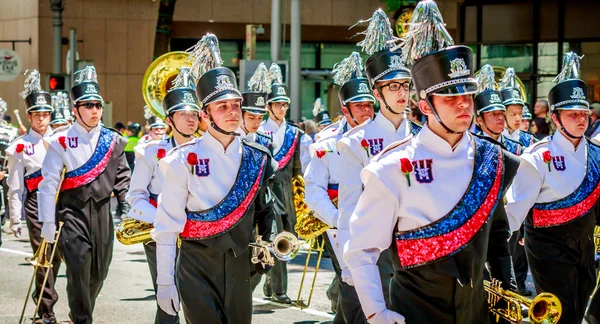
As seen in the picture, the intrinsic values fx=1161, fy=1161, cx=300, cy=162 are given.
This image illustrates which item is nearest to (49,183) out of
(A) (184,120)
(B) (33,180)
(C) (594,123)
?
(A) (184,120)

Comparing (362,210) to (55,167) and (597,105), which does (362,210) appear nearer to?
(55,167)

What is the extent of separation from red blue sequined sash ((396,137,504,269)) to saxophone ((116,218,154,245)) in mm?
4450

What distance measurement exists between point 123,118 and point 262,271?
1062 inches

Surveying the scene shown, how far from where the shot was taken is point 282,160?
44.4ft

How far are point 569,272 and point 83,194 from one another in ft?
14.3

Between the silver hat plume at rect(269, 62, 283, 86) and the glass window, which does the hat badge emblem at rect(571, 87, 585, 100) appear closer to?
the silver hat plume at rect(269, 62, 283, 86)

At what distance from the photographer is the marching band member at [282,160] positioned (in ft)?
42.8

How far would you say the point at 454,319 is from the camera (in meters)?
5.62

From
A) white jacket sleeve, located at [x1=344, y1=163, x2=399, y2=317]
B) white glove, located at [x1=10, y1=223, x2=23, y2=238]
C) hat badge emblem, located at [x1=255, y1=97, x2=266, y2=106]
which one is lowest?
Answer: white glove, located at [x1=10, y1=223, x2=23, y2=238]

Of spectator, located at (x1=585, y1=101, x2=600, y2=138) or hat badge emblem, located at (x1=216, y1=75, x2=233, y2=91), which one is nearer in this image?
hat badge emblem, located at (x1=216, y1=75, x2=233, y2=91)

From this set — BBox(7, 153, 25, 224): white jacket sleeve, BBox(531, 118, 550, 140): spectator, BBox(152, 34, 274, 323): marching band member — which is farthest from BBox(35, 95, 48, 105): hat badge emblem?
BBox(531, 118, 550, 140): spectator

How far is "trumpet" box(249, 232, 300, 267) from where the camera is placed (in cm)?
757

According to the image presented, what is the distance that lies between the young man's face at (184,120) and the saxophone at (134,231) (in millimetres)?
849

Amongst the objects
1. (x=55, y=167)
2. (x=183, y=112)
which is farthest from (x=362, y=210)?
(x=55, y=167)
